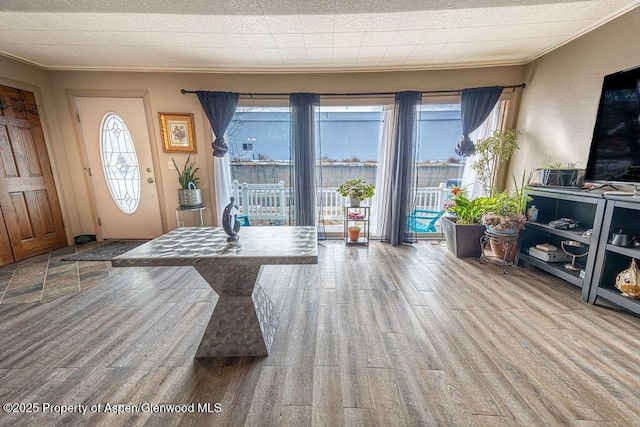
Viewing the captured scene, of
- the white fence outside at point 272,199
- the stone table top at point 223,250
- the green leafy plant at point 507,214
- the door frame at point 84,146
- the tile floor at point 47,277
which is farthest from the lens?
the white fence outside at point 272,199

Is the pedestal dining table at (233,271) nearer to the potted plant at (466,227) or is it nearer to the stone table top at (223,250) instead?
the stone table top at (223,250)

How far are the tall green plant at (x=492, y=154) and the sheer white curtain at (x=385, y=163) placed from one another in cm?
110

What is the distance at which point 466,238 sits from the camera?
2971 millimetres

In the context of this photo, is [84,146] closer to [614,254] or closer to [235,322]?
[235,322]

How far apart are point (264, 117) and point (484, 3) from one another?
3.61 meters

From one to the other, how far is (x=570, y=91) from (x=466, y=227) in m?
1.73

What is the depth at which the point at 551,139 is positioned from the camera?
8.88ft

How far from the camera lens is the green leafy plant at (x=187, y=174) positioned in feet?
11.0

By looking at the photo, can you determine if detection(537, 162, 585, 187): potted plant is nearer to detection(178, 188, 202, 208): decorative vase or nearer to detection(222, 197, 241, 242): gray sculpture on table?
detection(222, 197, 241, 242): gray sculpture on table

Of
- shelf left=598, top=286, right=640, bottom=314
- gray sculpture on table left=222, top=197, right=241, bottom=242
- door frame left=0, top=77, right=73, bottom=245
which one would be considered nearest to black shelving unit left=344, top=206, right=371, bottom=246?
gray sculpture on table left=222, top=197, right=241, bottom=242

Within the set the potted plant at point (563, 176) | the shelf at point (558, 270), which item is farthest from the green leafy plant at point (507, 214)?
the shelf at point (558, 270)

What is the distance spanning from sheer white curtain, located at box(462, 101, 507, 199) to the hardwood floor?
1.55 metres

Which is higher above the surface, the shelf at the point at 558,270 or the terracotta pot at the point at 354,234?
the terracotta pot at the point at 354,234

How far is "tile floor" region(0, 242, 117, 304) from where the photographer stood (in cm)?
218
